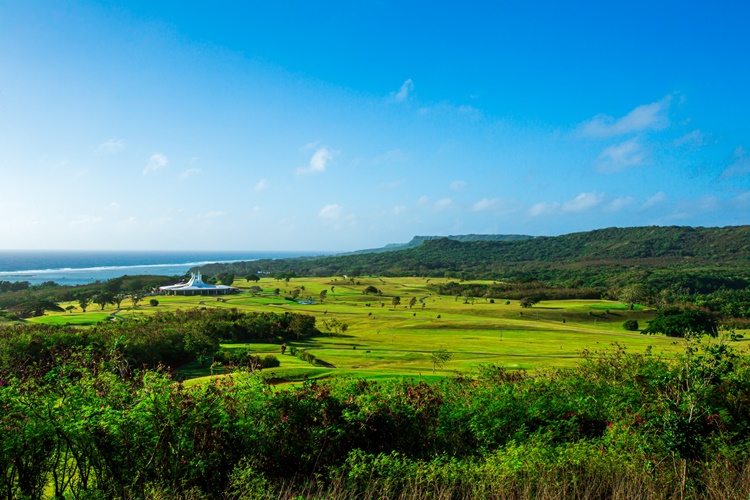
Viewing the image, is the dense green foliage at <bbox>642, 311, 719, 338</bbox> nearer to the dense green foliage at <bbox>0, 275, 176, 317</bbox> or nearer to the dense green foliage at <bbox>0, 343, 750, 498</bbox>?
the dense green foliage at <bbox>0, 343, 750, 498</bbox>

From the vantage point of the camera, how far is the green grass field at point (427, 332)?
168 ft

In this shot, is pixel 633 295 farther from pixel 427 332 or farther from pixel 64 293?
pixel 64 293

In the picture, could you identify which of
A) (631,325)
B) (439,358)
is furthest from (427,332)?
(631,325)

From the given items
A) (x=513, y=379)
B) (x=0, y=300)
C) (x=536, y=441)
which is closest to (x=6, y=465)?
(x=536, y=441)

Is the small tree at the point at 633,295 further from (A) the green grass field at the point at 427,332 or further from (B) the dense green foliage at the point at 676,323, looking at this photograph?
(B) the dense green foliage at the point at 676,323

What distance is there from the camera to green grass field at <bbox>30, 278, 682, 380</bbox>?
5106cm

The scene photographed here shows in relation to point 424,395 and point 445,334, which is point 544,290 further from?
point 424,395

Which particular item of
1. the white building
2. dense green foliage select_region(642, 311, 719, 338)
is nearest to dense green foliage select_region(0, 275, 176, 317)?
the white building

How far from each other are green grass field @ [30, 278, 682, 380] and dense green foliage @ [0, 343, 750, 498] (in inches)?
671

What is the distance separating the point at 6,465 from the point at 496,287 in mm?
157565

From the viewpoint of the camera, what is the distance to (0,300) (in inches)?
4348

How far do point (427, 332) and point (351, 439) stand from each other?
73345 millimetres

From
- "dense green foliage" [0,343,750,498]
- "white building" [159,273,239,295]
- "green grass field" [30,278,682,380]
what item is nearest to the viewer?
"dense green foliage" [0,343,750,498]

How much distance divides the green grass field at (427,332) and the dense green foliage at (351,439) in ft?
55.9
